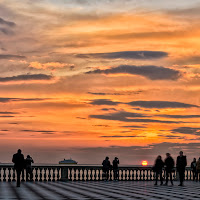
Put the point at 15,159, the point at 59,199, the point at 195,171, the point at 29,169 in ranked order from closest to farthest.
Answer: the point at 59,199 < the point at 15,159 < the point at 29,169 < the point at 195,171

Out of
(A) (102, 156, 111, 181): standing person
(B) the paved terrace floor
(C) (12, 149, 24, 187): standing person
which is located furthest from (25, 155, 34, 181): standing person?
(B) the paved terrace floor

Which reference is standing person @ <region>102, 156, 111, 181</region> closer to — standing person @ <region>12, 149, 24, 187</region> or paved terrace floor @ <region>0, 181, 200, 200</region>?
paved terrace floor @ <region>0, 181, 200, 200</region>

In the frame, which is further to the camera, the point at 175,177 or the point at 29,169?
the point at 175,177

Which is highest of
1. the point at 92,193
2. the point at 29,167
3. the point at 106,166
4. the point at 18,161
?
the point at 18,161

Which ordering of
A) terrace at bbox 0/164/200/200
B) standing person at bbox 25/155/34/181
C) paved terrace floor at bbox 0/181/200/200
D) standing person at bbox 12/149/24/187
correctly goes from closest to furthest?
paved terrace floor at bbox 0/181/200/200, terrace at bbox 0/164/200/200, standing person at bbox 12/149/24/187, standing person at bbox 25/155/34/181

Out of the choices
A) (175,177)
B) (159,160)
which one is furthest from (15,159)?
(175,177)

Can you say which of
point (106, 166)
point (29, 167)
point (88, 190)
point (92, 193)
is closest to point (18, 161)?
point (88, 190)

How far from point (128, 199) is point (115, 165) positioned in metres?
19.0

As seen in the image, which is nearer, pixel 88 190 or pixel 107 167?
pixel 88 190

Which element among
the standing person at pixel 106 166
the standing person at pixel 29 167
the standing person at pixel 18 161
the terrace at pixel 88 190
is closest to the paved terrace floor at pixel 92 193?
the terrace at pixel 88 190

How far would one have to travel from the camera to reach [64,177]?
1489 inches

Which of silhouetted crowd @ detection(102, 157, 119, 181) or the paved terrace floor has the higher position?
silhouetted crowd @ detection(102, 157, 119, 181)

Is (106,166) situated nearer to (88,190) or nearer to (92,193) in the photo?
(88,190)

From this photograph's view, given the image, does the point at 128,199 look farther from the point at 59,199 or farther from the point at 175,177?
the point at 175,177
